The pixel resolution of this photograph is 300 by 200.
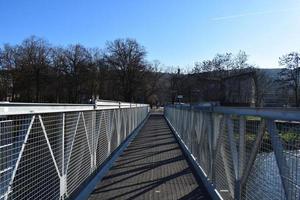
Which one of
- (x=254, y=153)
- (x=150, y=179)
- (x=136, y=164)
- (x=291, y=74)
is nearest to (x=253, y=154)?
(x=254, y=153)

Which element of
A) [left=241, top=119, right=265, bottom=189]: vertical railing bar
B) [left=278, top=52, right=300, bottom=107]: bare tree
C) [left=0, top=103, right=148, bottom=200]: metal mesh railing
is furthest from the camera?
[left=278, top=52, right=300, bottom=107]: bare tree

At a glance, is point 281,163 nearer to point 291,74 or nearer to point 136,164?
point 136,164

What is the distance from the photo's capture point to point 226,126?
714cm

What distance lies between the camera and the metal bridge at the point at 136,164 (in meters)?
4.36

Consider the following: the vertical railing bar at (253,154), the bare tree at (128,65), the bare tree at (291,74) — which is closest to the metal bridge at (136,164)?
the vertical railing bar at (253,154)

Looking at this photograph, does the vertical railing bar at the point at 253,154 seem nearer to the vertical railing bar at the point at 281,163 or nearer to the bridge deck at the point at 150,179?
the vertical railing bar at the point at 281,163

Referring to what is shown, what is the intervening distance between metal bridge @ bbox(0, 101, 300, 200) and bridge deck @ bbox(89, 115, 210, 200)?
2 cm

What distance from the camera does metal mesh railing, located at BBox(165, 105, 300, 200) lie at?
4023 millimetres

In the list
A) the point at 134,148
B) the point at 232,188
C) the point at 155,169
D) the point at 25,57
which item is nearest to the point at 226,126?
the point at 232,188

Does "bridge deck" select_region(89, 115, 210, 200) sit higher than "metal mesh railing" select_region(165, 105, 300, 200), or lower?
lower

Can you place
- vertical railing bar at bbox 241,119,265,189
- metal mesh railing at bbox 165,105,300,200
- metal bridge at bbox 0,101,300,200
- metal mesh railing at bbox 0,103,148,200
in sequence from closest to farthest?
metal mesh railing at bbox 165,105,300,200, metal bridge at bbox 0,101,300,200, metal mesh railing at bbox 0,103,148,200, vertical railing bar at bbox 241,119,265,189

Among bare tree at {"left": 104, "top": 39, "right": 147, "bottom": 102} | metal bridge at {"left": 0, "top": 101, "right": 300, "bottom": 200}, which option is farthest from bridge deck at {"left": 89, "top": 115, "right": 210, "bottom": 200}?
bare tree at {"left": 104, "top": 39, "right": 147, "bottom": 102}

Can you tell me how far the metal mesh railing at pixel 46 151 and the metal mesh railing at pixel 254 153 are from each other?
7.78 ft

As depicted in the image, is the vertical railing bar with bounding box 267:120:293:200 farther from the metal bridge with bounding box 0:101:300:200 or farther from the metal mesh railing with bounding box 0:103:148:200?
the metal mesh railing with bounding box 0:103:148:200
